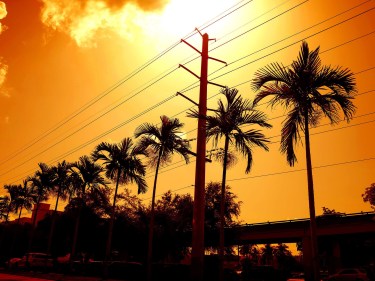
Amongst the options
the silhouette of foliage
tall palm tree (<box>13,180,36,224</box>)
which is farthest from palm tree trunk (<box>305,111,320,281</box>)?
tall palm tree (<box>13,180,36,224</box>)

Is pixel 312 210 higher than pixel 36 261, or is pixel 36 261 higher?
pixel 312 210

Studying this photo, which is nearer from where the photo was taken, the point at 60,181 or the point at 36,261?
the point at 36,261

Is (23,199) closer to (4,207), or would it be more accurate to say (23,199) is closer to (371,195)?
(4,207)

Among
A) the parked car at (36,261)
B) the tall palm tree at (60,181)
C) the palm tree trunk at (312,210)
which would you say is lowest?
the parked car at (36,261)

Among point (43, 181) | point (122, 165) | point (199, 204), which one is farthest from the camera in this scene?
point (43, 181)

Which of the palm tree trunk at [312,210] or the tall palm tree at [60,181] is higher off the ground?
the tall palm tree at [60,181]

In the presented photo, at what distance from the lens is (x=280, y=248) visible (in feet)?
394

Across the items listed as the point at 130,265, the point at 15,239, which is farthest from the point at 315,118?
the point at 15,239

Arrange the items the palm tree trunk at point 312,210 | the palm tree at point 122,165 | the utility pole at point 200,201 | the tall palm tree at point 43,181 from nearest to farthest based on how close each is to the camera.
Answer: the palm tree trunk at point 312,210 → the utility pole at point 200,201 → the palm tree at point 122,165 → the tall palm tree at point 43,181

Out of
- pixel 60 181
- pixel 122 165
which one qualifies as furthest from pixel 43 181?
pixel 122 165

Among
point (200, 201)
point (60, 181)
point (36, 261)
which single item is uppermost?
point (60, 181)

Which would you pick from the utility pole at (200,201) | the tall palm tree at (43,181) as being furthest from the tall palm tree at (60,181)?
the utility pole at (200,201)

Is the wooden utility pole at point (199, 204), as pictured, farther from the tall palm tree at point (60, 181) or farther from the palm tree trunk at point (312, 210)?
the tall palm tree at point (60, 181)

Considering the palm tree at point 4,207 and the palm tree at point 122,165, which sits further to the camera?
the palm tree at point 4,207
